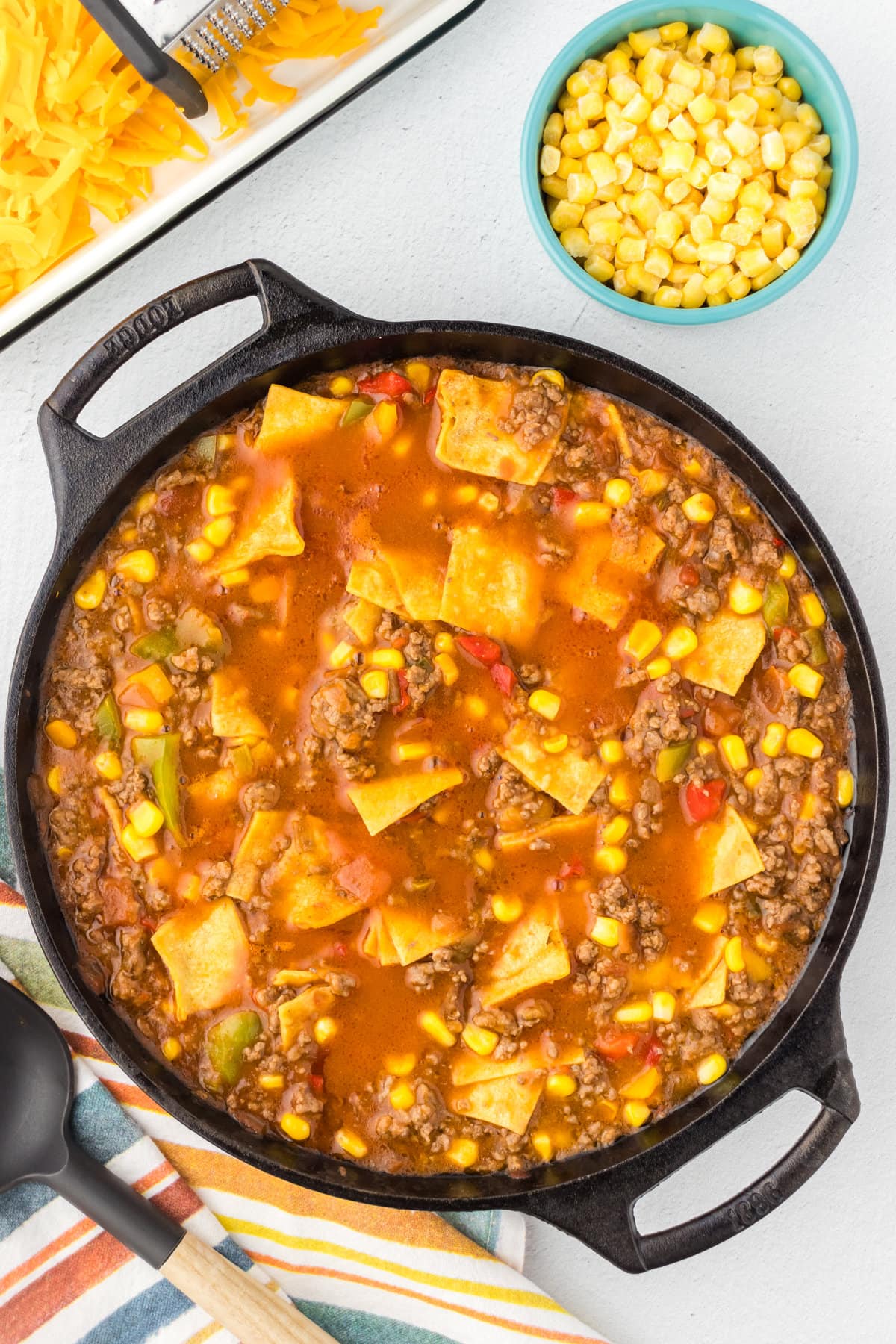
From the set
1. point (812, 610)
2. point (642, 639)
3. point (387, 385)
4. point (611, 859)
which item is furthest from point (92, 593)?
point (812, 610)

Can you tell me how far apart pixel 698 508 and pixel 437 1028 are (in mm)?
2192

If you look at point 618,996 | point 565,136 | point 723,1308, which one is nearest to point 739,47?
point 565,136

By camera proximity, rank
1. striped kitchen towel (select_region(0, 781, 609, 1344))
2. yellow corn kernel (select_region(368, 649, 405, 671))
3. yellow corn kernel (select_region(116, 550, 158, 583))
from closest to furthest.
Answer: yellow corn kernel (select_region(368, 649, 405, 671)) < yellow corn kernel (select_region(116, 550, 158, 583)) < striped kitchen towel (select_region(0, 781, 609, 1344))

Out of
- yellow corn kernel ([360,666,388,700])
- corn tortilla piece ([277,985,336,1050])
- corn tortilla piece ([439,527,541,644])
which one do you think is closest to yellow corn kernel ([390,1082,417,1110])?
corn tortilla piece ([277,985,336,1050])

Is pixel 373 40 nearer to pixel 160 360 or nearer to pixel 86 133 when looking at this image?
pixel 86 133

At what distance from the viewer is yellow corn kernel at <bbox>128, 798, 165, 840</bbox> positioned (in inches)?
163

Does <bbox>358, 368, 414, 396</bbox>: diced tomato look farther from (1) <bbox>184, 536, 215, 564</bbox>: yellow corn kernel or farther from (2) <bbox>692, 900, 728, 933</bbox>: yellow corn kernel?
(2) <bbox>692, 900, 728, 933</bbox>: yellow corn kernel

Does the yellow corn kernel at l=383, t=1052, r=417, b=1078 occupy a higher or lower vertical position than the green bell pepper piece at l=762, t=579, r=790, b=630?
lower

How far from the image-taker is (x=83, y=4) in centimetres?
387

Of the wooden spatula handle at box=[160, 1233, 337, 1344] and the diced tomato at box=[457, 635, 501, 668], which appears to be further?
the wooden spatula handle at box=[160, 1233, 337, 1344]

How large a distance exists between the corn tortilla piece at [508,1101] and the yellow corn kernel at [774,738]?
1.50 metres

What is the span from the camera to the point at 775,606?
4.34 metres

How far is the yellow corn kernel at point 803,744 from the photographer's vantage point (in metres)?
4.25

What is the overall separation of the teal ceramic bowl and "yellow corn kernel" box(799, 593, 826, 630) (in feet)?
3.74
